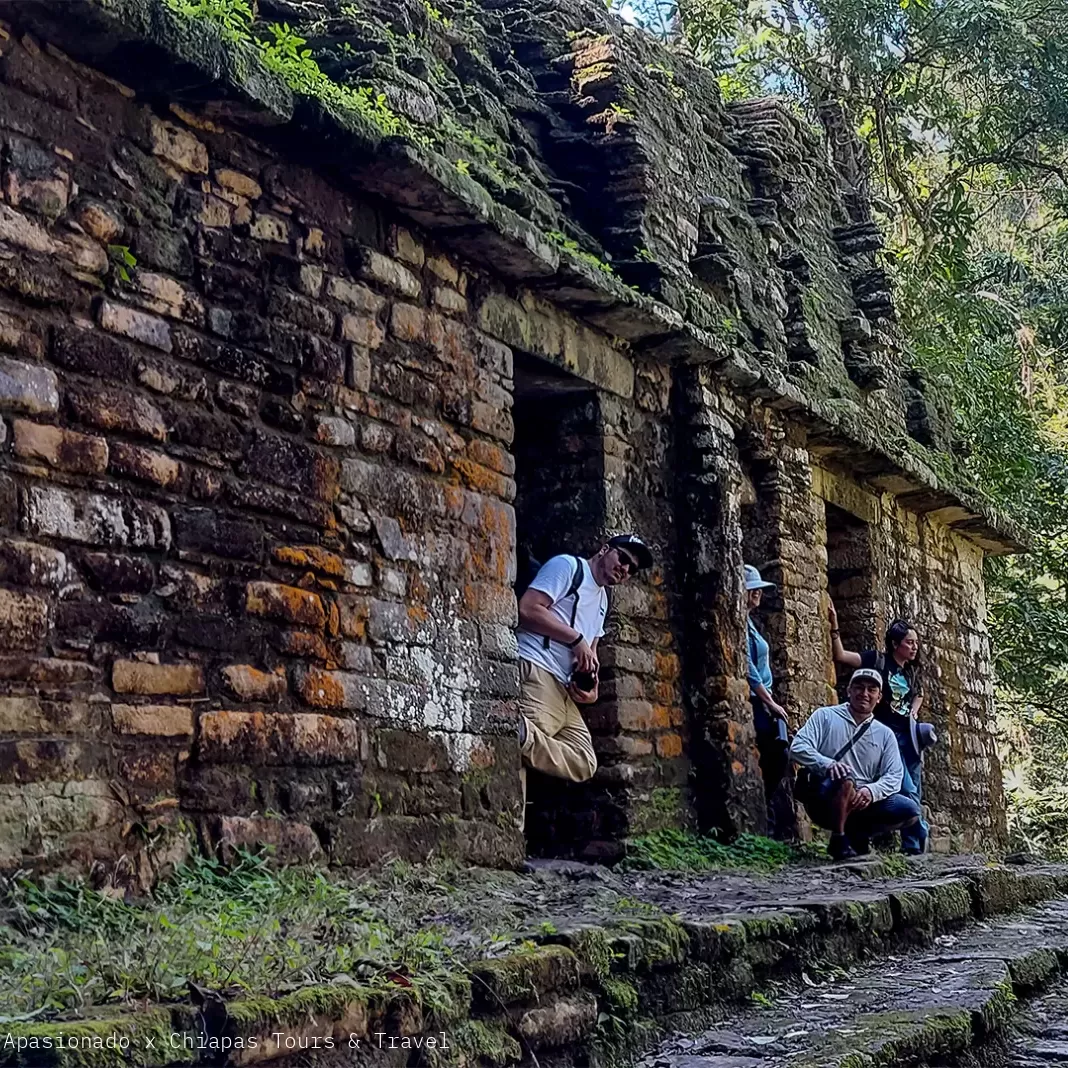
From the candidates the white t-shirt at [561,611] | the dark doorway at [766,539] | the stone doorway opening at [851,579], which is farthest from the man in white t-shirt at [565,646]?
the stone doorway opening at [851,579]

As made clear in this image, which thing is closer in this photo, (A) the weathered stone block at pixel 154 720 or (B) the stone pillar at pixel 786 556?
(A) the weathered stone block at pixel 154 720

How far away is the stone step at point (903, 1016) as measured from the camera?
3.54m

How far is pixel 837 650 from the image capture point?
29.2 feet

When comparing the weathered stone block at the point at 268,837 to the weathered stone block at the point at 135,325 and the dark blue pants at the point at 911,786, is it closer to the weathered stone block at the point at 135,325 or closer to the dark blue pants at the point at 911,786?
the weathered stone block at the point at 135,325

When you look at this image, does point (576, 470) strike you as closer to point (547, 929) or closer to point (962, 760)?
point (547, 929)

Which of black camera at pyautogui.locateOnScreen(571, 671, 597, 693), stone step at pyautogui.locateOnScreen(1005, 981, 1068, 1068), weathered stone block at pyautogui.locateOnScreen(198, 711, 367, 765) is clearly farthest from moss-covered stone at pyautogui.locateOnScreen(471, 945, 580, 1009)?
black camera at pyautogui.locateOnScreen(571, 671, 597, 693)

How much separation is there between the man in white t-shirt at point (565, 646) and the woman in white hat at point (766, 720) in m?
1.64

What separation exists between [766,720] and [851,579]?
2296 millimetres

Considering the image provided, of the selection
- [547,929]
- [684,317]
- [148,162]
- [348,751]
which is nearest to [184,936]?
[547,929]

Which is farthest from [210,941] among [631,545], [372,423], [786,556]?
[786,556]

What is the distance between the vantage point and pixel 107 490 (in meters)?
4.02

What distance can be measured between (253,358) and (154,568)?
849 mm

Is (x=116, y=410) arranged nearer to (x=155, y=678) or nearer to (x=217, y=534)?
(x=217, y=534)

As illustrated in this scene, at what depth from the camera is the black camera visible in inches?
236
